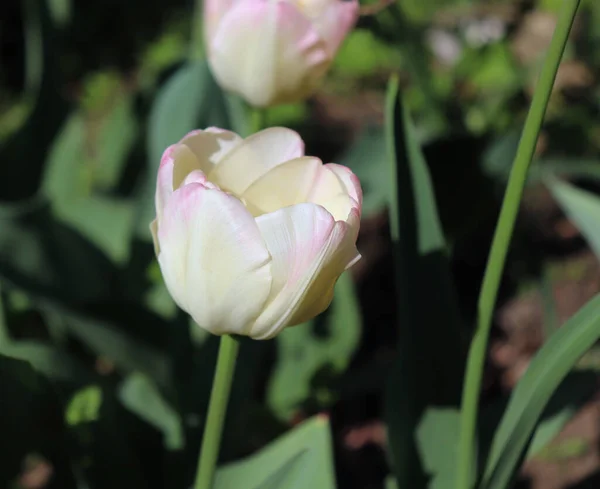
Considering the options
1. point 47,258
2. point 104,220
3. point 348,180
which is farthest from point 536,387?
point 104,220

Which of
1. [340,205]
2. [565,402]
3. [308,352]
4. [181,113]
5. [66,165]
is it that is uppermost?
[340,205]

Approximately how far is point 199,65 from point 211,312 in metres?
0.59

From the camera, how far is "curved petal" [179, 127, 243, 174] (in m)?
0.50

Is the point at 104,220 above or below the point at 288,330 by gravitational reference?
above

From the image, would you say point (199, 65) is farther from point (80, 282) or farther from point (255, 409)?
point (255, 409)

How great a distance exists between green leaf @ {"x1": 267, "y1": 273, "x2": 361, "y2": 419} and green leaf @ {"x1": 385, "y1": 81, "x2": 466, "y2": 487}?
396mm

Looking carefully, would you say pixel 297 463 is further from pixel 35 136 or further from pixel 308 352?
pixel 35 136

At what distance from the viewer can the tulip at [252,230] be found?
1.40 ft

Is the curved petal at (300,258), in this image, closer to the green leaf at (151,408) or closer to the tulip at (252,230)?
the tulip at (252,230)

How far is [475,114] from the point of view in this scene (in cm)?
149

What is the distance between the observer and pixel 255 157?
19.9 inches

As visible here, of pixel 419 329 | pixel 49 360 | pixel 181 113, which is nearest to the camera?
pixel 419 329

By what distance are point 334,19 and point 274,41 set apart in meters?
0.06

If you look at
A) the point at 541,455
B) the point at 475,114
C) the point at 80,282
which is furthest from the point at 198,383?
the point at 475,114
